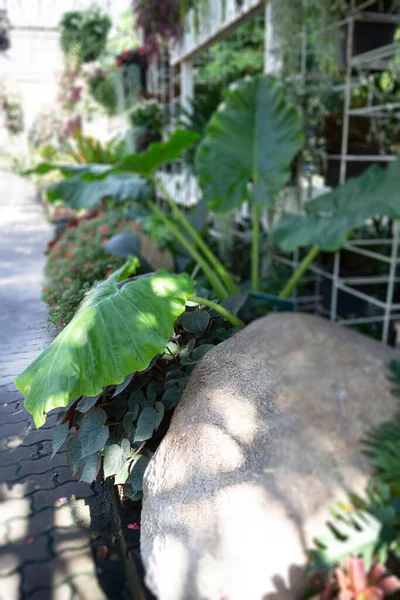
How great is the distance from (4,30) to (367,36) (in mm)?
6393

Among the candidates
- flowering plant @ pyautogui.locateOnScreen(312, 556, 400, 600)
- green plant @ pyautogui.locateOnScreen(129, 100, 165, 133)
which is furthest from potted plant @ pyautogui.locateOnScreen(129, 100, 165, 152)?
flowering plant @ pyautogui.locateOnScreen(312, 556, 400, 600)

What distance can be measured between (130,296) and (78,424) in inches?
13.8

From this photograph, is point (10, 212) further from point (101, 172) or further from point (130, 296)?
point (130, 296)

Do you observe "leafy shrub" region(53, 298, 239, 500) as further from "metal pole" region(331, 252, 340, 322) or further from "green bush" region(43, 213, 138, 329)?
"metal pole" region(331, 252, 340, 322)

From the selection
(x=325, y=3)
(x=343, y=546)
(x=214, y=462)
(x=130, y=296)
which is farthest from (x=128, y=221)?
(x=343, y=546)

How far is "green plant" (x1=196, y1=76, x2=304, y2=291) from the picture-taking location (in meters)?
2.76

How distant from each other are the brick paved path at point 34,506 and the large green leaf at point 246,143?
134cm

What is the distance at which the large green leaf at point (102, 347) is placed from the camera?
1160 millimetres

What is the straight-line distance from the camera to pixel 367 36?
300 centimetres

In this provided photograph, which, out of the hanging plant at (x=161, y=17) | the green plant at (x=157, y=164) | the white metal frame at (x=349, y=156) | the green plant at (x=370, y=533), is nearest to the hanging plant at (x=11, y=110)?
the white metal frame at (x=349, y=156)

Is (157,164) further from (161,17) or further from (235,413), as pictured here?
(235,413)

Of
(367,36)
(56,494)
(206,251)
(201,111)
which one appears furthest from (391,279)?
(56,494)

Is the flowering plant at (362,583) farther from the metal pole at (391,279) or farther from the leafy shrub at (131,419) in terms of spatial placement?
the metal pole at (391,279)

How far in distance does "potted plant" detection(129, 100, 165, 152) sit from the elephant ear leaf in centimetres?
314
